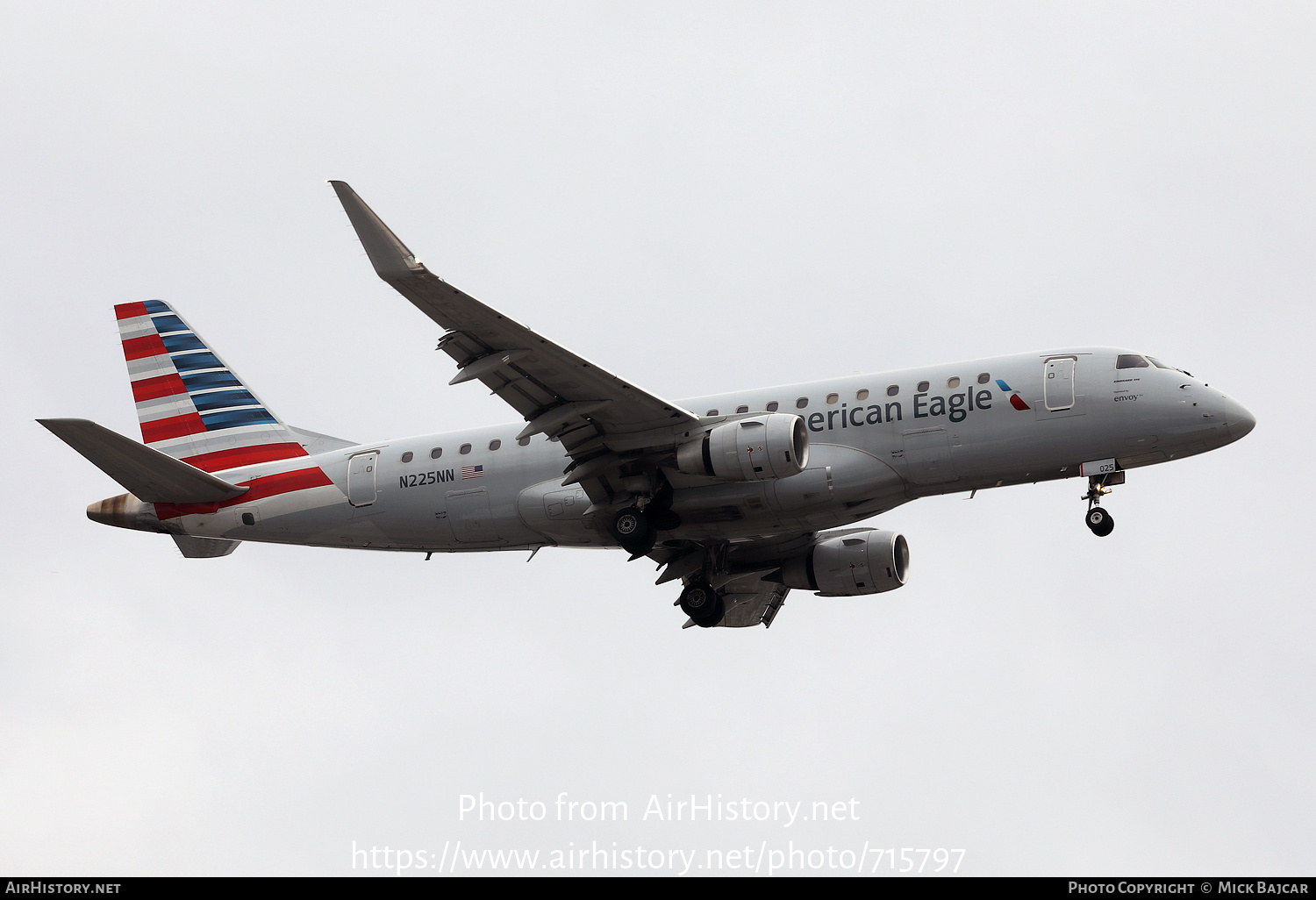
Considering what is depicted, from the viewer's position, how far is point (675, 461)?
1206 inches

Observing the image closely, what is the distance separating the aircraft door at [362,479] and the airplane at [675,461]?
0.16ft

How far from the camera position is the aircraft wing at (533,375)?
25.5 meters

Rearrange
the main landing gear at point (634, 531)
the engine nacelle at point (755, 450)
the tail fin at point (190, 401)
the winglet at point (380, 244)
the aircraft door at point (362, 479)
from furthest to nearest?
the tail fin at point (190, 401) < the aircraft door at point (362, 479) < the main landing gear at point (634, 531) < the engine nacelle at point (755, 450) < the winglet at point (380, 244)

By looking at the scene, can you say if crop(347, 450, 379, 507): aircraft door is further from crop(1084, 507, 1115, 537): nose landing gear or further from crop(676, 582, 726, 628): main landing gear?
crop(1084, 507, 1115, 537): nose landing gear

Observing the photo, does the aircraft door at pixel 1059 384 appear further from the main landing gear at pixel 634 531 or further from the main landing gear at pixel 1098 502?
the main landing gear at pixel 634 531

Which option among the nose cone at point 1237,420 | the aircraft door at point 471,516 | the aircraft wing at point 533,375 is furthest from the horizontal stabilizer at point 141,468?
the nose cone at point 1237,420

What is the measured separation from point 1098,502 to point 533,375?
12.4 metres

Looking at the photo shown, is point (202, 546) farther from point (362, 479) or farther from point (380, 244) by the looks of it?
point (380, 244)

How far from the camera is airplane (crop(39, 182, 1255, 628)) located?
2911 cm

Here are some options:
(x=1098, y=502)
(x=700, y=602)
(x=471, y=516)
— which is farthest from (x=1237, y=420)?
(x=471, y=516)

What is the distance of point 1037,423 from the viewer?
29.4m

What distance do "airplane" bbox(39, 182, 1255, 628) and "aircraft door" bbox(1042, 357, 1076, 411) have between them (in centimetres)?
4

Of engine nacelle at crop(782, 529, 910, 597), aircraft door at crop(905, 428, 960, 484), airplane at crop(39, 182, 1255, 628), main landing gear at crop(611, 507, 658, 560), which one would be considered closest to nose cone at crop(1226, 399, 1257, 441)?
airplane at crop(39, 182, 1255, 628)
